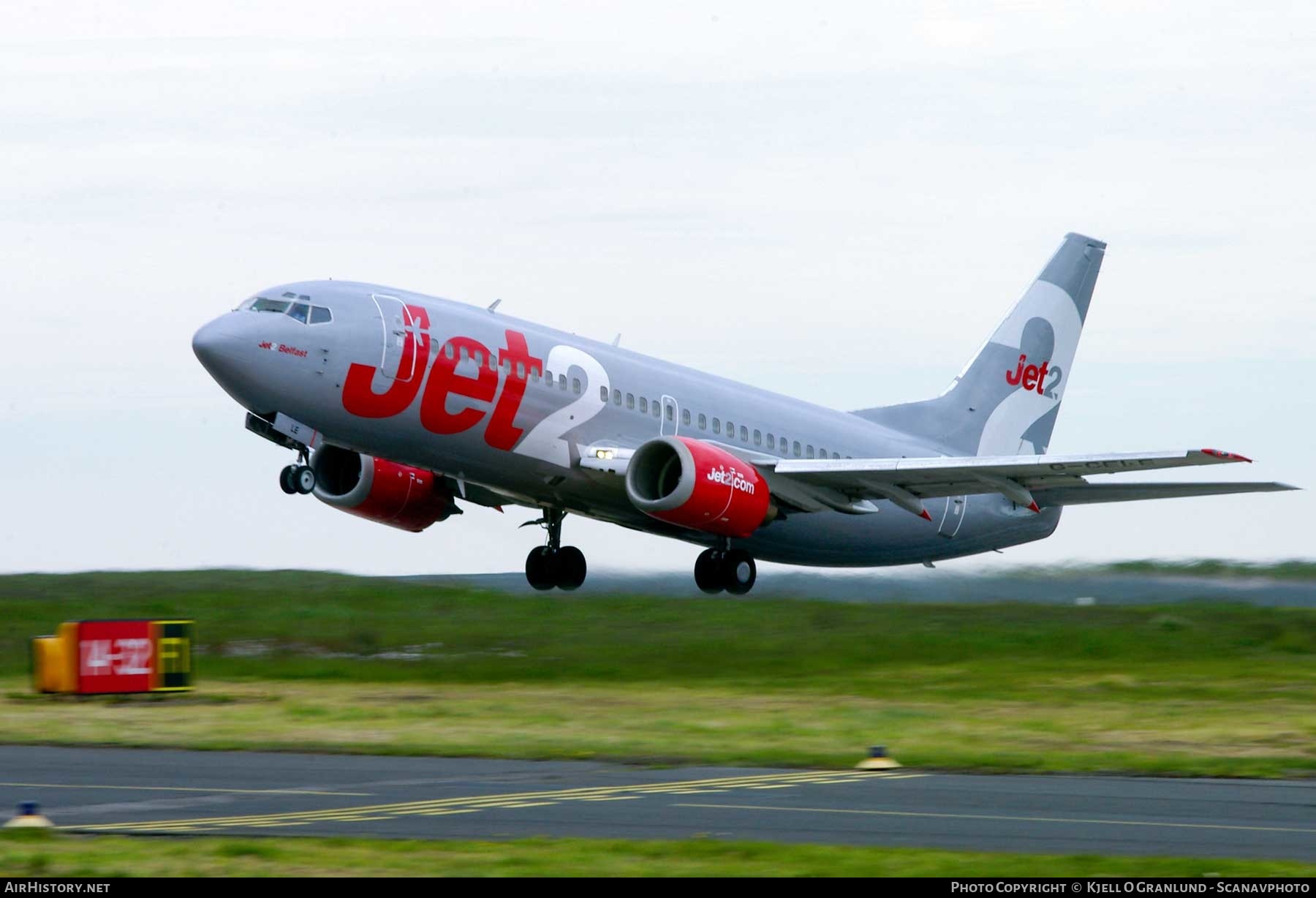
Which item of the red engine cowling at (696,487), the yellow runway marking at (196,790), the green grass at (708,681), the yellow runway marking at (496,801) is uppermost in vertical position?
the red engine cowling at (696,487)

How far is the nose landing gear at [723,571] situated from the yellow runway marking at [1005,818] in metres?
14.4

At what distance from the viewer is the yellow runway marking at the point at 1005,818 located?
15.7 m

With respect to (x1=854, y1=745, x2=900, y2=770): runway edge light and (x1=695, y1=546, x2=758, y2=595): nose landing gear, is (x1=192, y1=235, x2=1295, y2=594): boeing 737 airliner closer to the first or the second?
(x1=695, y1=546, x2=758, y2=595): nose landing gear

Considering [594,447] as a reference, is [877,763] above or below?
below

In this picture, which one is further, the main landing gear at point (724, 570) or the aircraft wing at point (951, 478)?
the main landing gear at point (724, 570)

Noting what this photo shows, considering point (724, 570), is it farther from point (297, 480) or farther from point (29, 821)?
point (29, 821)

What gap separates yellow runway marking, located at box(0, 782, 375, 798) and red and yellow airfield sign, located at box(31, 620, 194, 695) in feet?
35.8

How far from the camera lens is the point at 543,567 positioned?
111ft

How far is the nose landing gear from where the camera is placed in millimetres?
31797

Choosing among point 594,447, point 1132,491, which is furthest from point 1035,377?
point 594,447

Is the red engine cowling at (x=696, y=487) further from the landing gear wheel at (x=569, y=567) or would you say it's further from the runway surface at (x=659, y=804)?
the runway surface at (x=659, y=804)

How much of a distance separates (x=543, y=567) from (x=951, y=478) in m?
7.99

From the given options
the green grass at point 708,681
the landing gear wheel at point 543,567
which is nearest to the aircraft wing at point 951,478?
the green grass at point 708,681

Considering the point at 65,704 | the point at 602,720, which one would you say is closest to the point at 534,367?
the point at 602,720
